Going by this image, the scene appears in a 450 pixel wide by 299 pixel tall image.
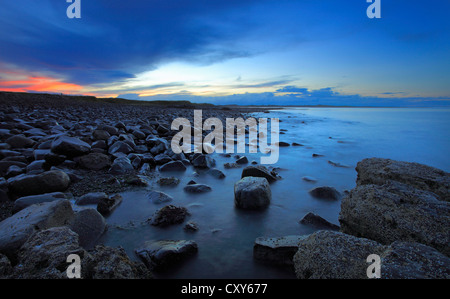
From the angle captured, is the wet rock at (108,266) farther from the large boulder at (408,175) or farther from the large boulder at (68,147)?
the large boulder at (68,147)

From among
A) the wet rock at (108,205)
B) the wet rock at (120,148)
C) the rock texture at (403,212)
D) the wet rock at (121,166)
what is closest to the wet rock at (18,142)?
the wet rock at (120,148)

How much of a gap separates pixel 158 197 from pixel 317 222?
6.92 ft

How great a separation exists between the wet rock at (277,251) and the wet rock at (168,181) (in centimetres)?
221

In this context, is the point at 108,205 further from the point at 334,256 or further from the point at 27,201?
the point at 334,256

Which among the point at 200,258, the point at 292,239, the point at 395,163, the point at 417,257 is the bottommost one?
the point at 200,258

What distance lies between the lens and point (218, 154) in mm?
6199

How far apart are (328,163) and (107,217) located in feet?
16.4

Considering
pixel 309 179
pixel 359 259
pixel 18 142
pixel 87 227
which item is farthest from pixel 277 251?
pixel 18 142

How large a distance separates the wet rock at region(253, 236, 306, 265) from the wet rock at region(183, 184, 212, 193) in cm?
169

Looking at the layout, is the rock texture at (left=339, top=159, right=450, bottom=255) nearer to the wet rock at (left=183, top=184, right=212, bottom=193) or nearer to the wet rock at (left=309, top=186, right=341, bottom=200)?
the wet rock at (left=309, top=186, right=341, bottom=200)
